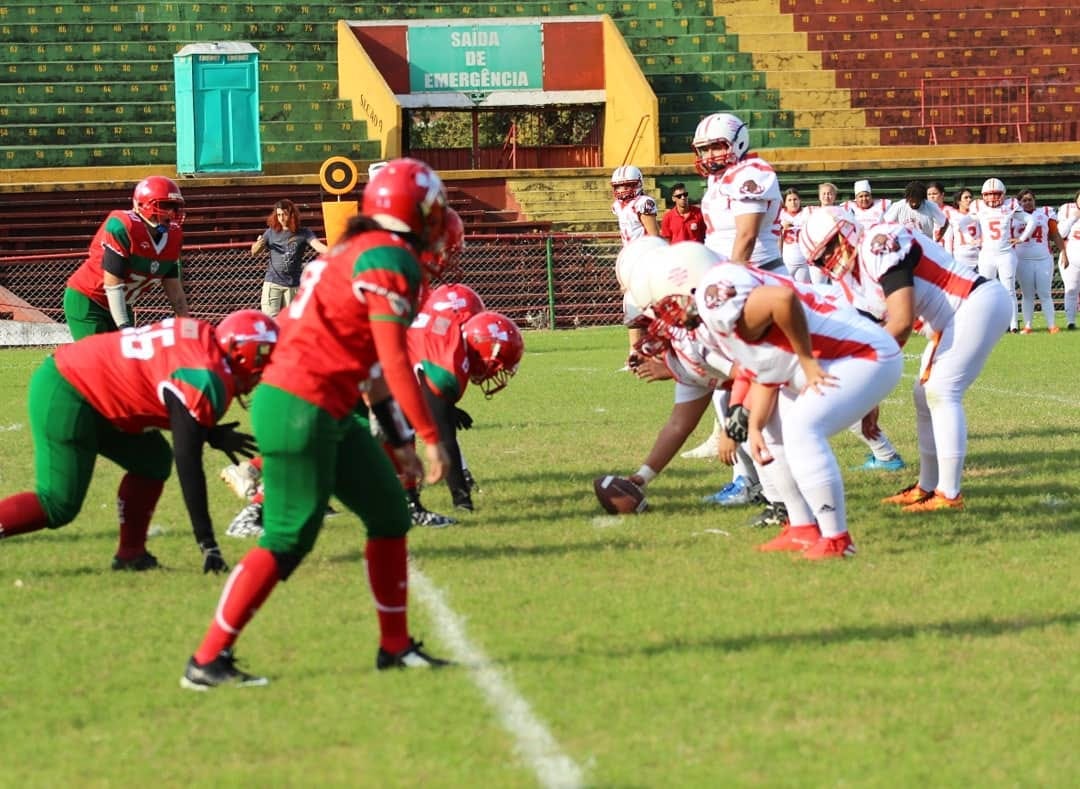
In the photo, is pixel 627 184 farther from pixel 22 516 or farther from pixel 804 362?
pixel 22 516

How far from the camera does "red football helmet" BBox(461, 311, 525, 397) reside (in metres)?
8.89

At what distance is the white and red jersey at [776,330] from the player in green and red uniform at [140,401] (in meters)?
1.91

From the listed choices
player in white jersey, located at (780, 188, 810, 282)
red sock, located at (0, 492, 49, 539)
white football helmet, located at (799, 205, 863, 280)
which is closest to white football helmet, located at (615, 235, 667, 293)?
white football helmet, located at (799, 205, 863, 280)

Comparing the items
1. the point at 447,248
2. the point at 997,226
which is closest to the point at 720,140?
the point at 447,248

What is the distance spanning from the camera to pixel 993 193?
23.5m

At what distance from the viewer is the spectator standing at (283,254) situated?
18594 millimetres

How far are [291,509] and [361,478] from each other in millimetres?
310

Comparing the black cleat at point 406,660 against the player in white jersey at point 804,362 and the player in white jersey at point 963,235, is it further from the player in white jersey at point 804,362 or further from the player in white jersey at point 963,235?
the player in white jersey at point 963,235

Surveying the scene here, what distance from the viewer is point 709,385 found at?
892 cm

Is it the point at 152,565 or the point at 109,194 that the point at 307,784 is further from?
the point at 109,194

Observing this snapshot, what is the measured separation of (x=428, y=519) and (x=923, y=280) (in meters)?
2.91

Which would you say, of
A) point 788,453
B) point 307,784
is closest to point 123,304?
point 788,453

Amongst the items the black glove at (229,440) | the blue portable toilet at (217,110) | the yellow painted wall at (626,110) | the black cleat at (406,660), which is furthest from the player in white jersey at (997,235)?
the black cleat at (406,660)

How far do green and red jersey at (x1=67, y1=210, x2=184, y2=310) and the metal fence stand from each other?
46.5 feet
